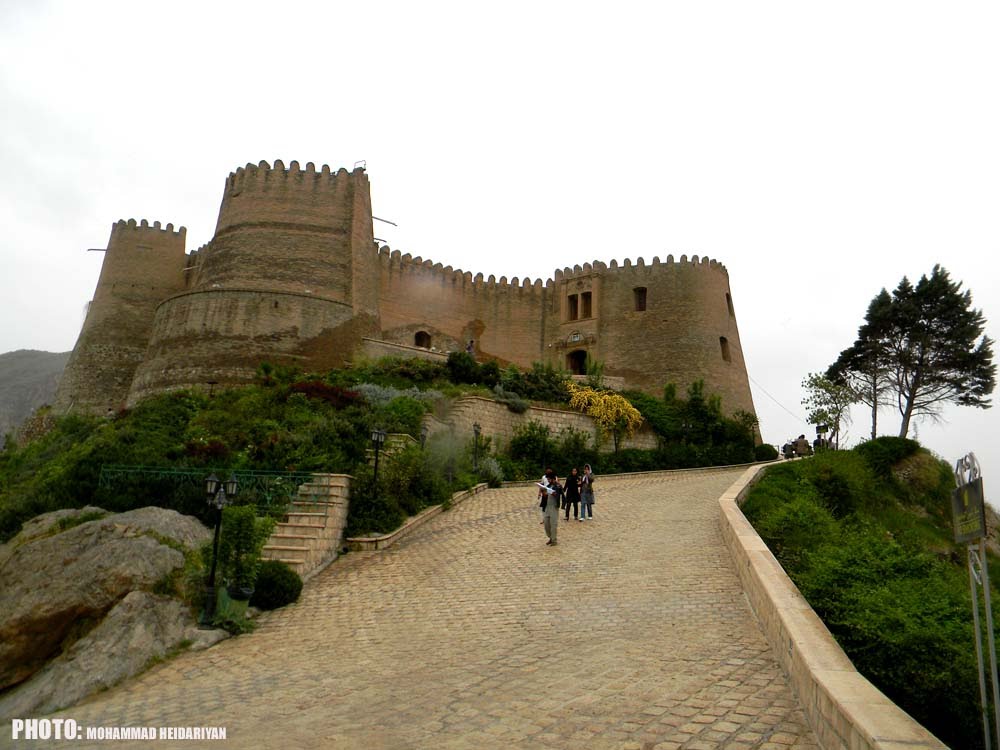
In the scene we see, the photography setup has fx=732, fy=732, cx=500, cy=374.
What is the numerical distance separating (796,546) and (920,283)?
22.5 metres

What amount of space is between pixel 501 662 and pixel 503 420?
15.5 meters

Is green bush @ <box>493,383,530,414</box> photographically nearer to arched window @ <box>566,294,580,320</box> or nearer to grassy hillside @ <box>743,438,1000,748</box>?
grassy hillside @ <box>743,438,1000,748</box>

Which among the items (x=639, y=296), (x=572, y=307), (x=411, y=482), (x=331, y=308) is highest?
(x=639, y=296)

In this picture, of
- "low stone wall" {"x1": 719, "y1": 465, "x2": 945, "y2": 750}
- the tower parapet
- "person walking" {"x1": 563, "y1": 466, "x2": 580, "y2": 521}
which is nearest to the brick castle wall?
the tower parapet

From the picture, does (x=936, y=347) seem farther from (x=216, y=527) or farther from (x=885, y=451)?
(x=216, y=527)

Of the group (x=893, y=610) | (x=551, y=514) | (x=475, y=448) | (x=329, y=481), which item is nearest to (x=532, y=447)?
(x=475, y=448)

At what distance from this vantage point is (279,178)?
2673 centimetres

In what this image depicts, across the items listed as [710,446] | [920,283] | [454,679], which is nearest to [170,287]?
[710,446]

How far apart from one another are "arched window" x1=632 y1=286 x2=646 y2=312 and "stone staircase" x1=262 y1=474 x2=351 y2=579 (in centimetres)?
2168

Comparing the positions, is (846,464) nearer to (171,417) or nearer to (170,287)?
(171,417)

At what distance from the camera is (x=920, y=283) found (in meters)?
28.0

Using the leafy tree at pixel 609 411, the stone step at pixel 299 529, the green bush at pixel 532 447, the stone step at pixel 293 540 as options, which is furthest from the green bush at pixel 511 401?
the stone step at pixel 293 540

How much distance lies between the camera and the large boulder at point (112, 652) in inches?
307

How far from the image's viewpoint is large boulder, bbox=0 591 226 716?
25.6 feet
